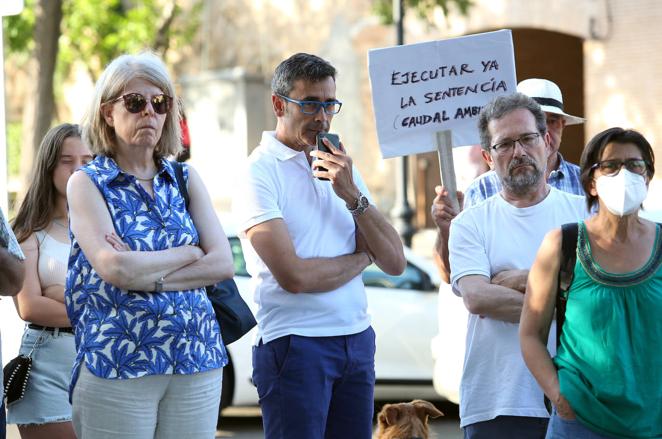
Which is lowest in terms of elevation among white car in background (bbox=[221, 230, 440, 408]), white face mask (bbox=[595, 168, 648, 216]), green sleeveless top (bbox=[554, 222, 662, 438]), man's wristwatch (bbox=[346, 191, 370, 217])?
white car in background (bbox=[221, 230, 440, 408])

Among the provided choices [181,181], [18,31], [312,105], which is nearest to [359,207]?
[312,105]

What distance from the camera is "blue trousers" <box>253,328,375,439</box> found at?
4570mm

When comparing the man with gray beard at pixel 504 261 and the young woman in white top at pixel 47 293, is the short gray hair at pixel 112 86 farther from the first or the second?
the man with gray beard at pixel 504 261

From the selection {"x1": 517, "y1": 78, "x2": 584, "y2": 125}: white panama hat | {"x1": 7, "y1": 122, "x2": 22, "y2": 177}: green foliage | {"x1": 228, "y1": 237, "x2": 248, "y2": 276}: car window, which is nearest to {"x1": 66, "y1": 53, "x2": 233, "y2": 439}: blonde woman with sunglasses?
{"x1": 517, "y1": 78, "x2": 584, "y2": 125}: white panama hat

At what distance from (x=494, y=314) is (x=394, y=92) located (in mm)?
1262

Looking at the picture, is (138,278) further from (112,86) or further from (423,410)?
(423,410)

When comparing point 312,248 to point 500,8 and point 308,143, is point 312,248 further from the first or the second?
point 500,8

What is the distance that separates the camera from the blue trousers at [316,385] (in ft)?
15.0

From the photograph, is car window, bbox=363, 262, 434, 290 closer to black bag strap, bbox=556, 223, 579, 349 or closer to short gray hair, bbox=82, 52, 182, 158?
short gray hair, bbox=82, 52, 182, 158

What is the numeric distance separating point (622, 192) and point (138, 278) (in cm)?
165

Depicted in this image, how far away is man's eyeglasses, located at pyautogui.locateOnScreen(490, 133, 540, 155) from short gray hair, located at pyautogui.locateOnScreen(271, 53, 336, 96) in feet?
2.49

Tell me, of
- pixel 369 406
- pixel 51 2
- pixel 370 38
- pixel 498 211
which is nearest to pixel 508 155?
pixel 498 211

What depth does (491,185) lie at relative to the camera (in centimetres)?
511

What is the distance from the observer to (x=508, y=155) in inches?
180
